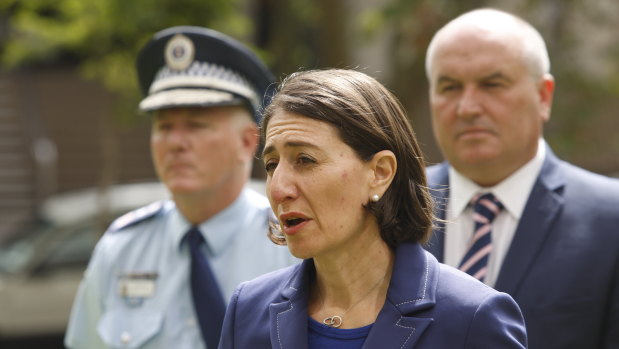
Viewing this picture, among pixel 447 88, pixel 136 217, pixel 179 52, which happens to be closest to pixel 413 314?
pixel 447 88

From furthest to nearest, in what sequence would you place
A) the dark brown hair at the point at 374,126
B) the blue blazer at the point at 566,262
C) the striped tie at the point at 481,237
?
the striped tie at the point at 481,237 < the blue blazer at the point at 566,262 < the dark brown hair at the point at 374,126

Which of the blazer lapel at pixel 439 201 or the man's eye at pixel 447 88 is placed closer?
the blazer lapel at pixel 439 201

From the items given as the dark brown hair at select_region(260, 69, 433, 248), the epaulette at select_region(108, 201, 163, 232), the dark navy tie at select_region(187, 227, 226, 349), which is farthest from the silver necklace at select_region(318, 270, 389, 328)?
the epaulette at select_region(108, 201, 163, 232)

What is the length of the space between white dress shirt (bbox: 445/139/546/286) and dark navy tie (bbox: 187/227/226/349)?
93cm

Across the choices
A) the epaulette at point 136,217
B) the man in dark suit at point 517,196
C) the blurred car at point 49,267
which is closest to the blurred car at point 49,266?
the blurred car at point 49,267

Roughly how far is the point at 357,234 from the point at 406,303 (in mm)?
238

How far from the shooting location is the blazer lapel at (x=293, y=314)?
2730 mm

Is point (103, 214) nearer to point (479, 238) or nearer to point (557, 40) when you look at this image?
point (557, 40)

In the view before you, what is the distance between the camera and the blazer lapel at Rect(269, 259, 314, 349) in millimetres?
2730

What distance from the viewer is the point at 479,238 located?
12.1ft

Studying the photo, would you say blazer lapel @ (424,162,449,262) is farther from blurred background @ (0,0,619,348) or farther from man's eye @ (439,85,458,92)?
blurred background @ (0,0,619,348)

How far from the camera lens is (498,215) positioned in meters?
3.78

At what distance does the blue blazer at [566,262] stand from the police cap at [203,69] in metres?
1.18

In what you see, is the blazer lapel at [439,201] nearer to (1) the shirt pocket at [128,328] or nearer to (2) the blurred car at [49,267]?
(1) the shirt pocket at [128,328]
